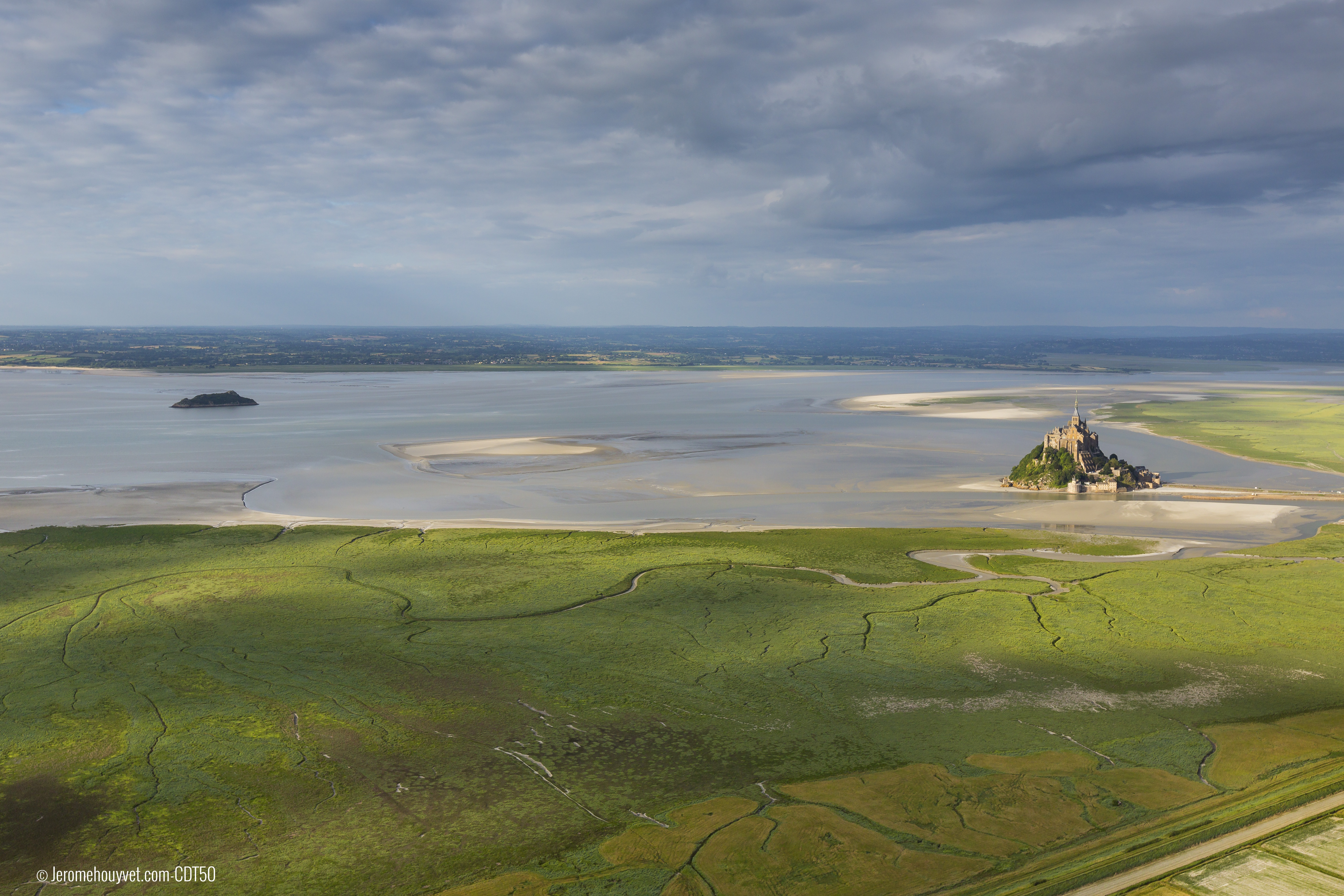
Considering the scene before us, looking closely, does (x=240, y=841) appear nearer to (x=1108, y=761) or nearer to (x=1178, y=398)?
(x=1108, y=761)

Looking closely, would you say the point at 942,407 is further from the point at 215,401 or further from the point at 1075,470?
the point at 215,401

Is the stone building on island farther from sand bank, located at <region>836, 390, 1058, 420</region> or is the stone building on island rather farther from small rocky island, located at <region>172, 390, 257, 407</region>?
small rocky island, located at <region>172, 390, 257, 407</region>

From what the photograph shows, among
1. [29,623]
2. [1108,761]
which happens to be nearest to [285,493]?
[29,623]

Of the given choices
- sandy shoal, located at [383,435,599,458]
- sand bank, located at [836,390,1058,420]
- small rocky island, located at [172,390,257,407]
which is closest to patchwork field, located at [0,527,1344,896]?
sandy shoal, located at [383,435,599,458]

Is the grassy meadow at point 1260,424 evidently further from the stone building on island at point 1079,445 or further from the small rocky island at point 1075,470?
the stone building on island at point 1079,445

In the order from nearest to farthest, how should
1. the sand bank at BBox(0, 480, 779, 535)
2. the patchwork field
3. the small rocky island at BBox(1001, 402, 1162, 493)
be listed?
the patchwork field < the sand bank at BBox(0, 480, 779, 535) < the small rocky island at BBox(1001, 402, 1162, 493)

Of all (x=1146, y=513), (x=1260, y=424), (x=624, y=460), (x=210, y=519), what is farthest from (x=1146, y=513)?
(x=1260, y=424)
